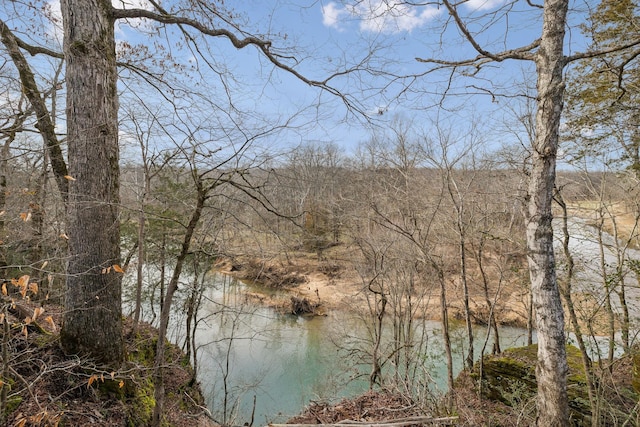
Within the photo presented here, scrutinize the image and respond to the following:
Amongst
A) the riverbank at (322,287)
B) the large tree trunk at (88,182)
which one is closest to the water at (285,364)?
the riverbank at (322,287)

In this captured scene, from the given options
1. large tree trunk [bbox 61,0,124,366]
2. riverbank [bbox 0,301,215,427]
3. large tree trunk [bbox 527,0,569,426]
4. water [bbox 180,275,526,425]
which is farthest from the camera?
water [bbox 180,275,526,425]

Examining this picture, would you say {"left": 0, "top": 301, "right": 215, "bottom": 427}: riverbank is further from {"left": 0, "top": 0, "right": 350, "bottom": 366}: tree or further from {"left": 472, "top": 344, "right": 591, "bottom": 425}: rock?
{"left": 472, "top": 344, "right": 591, "bottom": 425}: rock

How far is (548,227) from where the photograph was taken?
105 inches

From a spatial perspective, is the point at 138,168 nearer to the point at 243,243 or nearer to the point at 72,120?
the point at 72,120

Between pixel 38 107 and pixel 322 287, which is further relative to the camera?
pixel 322 287

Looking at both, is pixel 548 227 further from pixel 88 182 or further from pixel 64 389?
pixel 64 389

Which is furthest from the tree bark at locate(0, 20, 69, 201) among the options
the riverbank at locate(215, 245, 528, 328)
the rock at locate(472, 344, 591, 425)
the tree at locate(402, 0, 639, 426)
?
the riverbank at locate(215, 245, 528, 328)

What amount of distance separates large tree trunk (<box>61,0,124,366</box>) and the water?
439cm

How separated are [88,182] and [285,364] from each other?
9.35 m

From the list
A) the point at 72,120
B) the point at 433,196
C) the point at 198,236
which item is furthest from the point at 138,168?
the point at 433,196

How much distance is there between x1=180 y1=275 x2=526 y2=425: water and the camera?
8281 mm

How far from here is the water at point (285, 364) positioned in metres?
8.28

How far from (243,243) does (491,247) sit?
7777 mm

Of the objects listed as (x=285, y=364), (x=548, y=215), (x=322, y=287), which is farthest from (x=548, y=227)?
(x=322, y=287)
